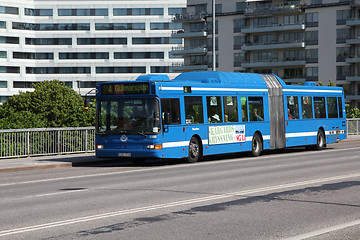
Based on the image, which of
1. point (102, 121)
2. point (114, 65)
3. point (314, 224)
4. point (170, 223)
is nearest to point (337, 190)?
point (314, 224)

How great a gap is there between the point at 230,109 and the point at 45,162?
7.15m

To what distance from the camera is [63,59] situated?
114875 mm

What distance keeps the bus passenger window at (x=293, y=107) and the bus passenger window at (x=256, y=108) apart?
202cm

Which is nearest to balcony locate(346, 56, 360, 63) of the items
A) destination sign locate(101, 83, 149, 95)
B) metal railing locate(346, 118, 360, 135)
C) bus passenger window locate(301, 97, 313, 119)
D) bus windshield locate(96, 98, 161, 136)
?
metal railing locate(346, 118, 360, 135)

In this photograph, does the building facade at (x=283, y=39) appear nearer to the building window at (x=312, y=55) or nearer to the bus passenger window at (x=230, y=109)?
the building window at (x=312, y=55)

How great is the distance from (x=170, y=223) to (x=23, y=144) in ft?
53.5

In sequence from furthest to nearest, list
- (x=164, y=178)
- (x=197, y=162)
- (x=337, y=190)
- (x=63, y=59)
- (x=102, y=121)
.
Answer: (x=63, y=59), (x=197, y=162), (x=102, y=121), (x=164, y=178), (x=337, y=190)

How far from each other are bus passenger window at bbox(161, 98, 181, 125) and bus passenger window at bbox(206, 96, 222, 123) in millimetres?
1796

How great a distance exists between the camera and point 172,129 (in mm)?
21844

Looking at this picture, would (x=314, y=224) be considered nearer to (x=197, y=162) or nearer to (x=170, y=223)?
(x=170, y=223)

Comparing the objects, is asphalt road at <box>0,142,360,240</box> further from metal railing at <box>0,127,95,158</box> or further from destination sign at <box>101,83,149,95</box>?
metal railing at <box>0,127,95,158</box>

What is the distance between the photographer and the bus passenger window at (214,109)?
2377cm

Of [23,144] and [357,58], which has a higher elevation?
[357,58]

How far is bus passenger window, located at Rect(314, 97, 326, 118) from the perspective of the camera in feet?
98.4
